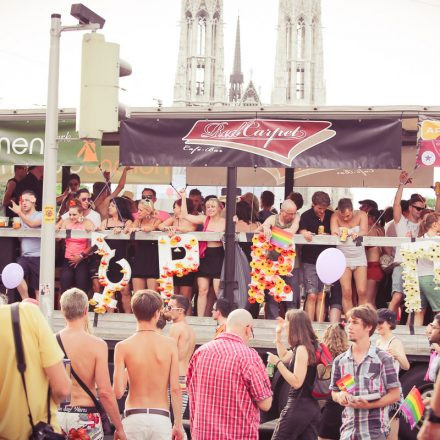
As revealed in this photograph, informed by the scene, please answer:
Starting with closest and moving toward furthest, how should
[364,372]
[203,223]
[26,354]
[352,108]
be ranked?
[26,354]
[364,372]
[352,108]
[203,223]

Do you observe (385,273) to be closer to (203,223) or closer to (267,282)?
(267,282)

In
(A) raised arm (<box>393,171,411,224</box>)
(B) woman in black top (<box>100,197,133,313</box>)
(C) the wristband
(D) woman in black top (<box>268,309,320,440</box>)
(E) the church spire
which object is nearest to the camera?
(C) the wristband

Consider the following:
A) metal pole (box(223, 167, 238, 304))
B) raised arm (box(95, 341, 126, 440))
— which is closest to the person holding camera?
raised arm (box(95, 341, 126, 440))

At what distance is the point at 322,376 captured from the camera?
8.48m

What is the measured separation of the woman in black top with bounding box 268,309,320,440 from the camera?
8.24 m

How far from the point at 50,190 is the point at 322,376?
3467 millimetres

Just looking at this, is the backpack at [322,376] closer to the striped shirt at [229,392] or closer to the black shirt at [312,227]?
the striped shirt at [229,392]

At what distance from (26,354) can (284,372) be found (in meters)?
3.15

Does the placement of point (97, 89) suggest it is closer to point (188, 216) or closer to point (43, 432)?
point (188, 216)

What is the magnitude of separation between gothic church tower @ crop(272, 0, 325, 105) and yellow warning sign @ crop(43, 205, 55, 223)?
109290 millimetres

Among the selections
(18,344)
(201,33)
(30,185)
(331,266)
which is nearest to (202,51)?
(201,33)

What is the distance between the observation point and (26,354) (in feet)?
18.0

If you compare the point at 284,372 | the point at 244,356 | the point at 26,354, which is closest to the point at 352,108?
the point at 284,372

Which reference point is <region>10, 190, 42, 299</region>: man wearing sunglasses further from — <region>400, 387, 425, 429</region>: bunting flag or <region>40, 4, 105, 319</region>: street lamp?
<region>400, 387, 425, 429</region>: bunting flag
